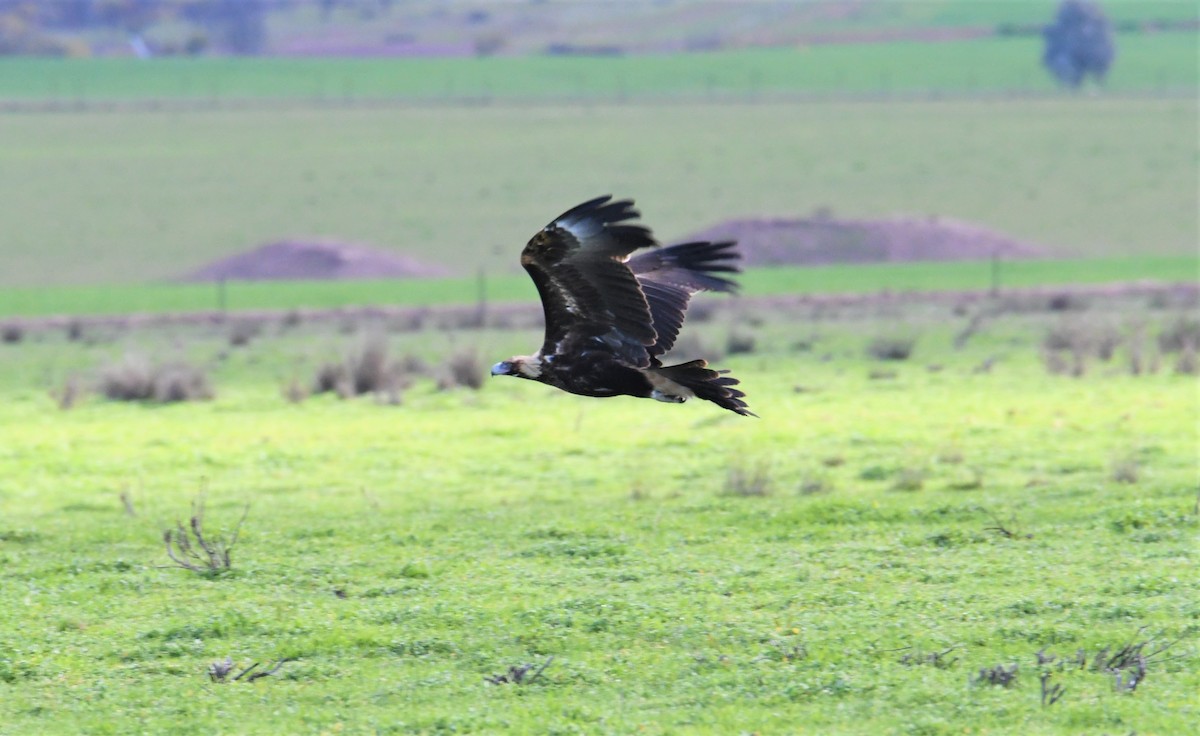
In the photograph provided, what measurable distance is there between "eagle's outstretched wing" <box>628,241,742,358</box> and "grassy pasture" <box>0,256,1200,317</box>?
113 feet

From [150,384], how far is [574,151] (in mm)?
57536

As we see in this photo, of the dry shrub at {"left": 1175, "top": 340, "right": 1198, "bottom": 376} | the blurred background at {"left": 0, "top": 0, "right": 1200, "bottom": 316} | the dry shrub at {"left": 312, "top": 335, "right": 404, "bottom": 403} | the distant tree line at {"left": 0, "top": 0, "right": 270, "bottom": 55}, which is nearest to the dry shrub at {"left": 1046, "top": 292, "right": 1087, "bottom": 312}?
the blurred background at {"left": 0, "top": 0, "right": 1200, "bottom": 316}

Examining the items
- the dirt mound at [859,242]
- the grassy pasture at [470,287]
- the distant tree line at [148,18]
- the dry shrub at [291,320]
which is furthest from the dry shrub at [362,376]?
the distant tree line at [148,18]

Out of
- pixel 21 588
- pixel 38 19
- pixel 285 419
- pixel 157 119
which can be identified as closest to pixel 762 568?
pixel 21 588

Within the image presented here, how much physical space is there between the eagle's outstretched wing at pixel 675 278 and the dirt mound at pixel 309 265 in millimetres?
44319

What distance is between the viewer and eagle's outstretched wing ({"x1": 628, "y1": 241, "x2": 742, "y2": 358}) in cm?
1290

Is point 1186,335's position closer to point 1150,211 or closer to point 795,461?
point 795,461

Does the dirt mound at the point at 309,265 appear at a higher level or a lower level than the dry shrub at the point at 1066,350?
lower

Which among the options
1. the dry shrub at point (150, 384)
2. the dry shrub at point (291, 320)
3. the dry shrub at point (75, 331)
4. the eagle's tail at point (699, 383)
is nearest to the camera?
the eagle's tail at point (699, 383)

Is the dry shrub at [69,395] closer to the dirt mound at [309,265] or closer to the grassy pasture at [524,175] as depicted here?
the dirt mound at [309,265]

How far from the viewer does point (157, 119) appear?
96.4m

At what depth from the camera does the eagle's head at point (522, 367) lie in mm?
11934

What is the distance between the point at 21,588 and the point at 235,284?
137 feet

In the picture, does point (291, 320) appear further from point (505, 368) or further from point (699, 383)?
Result: point (699, 383)
